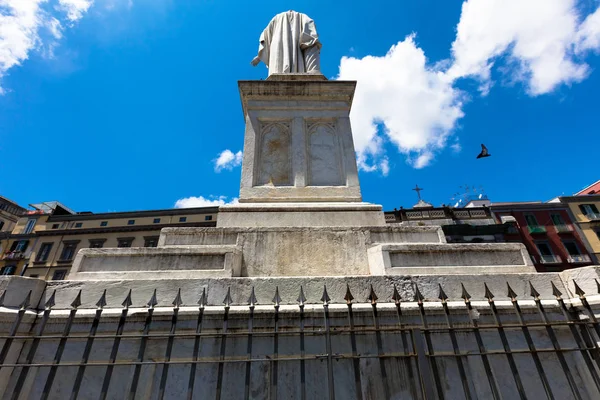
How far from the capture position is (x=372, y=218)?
480 cm

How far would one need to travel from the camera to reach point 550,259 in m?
27.5

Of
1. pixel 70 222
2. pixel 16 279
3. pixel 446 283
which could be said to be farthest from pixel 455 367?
pixel 70 222

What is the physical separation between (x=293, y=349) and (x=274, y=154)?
12.0 ft

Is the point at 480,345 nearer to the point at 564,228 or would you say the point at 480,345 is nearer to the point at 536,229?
the point at 536,229

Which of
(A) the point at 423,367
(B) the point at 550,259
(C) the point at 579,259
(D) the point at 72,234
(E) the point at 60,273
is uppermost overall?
(D) the point at 72,234

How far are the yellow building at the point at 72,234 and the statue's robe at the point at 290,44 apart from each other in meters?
27.2

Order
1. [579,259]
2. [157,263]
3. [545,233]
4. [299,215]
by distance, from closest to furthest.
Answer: [157,263]
[299,215]
[579,259]
[545,233]

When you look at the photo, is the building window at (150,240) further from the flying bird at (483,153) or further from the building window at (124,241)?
the flying bird at (483,153)

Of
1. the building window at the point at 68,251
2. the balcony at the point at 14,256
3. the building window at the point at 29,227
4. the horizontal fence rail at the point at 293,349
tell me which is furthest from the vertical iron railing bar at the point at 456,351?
the building window at the point at 29,227

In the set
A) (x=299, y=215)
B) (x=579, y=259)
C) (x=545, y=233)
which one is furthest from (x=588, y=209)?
(x=299, y=215)

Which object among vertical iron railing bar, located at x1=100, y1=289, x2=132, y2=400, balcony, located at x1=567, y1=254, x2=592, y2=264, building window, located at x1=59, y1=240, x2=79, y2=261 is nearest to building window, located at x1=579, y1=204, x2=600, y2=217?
balcony, located at x1=567, y1=254, x2=592, y2=264

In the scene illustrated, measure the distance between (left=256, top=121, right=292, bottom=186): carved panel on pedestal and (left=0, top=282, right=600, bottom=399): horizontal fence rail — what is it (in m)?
2.94

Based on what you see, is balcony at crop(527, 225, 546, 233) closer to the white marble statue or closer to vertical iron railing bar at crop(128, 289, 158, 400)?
the white marble statue

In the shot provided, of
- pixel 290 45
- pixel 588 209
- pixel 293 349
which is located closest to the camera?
pixel 293 349
